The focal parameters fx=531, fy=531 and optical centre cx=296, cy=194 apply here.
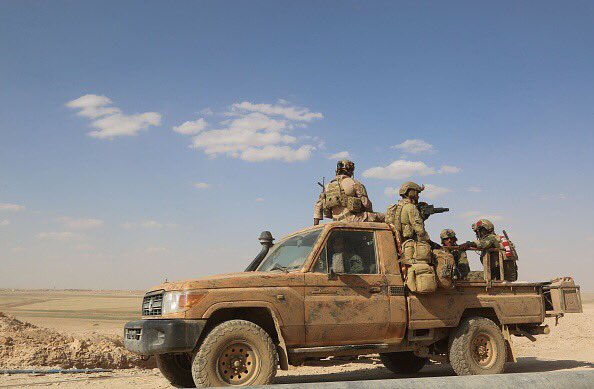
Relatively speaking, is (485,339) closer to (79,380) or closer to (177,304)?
(177,304)

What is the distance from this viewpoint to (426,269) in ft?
21.5

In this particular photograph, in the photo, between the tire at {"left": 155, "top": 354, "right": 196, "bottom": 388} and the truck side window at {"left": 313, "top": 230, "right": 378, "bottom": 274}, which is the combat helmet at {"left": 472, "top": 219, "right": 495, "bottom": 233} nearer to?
the truck side window at {"left": 313, "top": 230, "right": 378, "bottom": 274}

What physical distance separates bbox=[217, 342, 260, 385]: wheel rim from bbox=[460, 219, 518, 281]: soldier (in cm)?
360

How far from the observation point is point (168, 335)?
543 cm

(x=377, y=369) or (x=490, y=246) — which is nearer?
(x=490, y=246)

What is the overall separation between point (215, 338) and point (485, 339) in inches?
150

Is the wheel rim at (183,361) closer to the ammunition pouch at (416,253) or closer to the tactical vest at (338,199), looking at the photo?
the tactical vest at (338,199)

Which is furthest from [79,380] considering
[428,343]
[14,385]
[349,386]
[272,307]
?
[349,386]

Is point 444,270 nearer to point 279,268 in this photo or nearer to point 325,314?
point 325,314

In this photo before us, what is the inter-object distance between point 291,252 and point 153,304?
1805 millimetres

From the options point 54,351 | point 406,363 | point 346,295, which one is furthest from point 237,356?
point 54,351

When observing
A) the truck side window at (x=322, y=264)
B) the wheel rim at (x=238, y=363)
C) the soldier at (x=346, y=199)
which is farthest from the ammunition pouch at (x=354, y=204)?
the wheel rim at (x=238, y=363)

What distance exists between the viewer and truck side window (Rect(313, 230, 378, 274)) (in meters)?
6.31

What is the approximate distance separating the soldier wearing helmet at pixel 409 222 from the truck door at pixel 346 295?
0.47 meters
